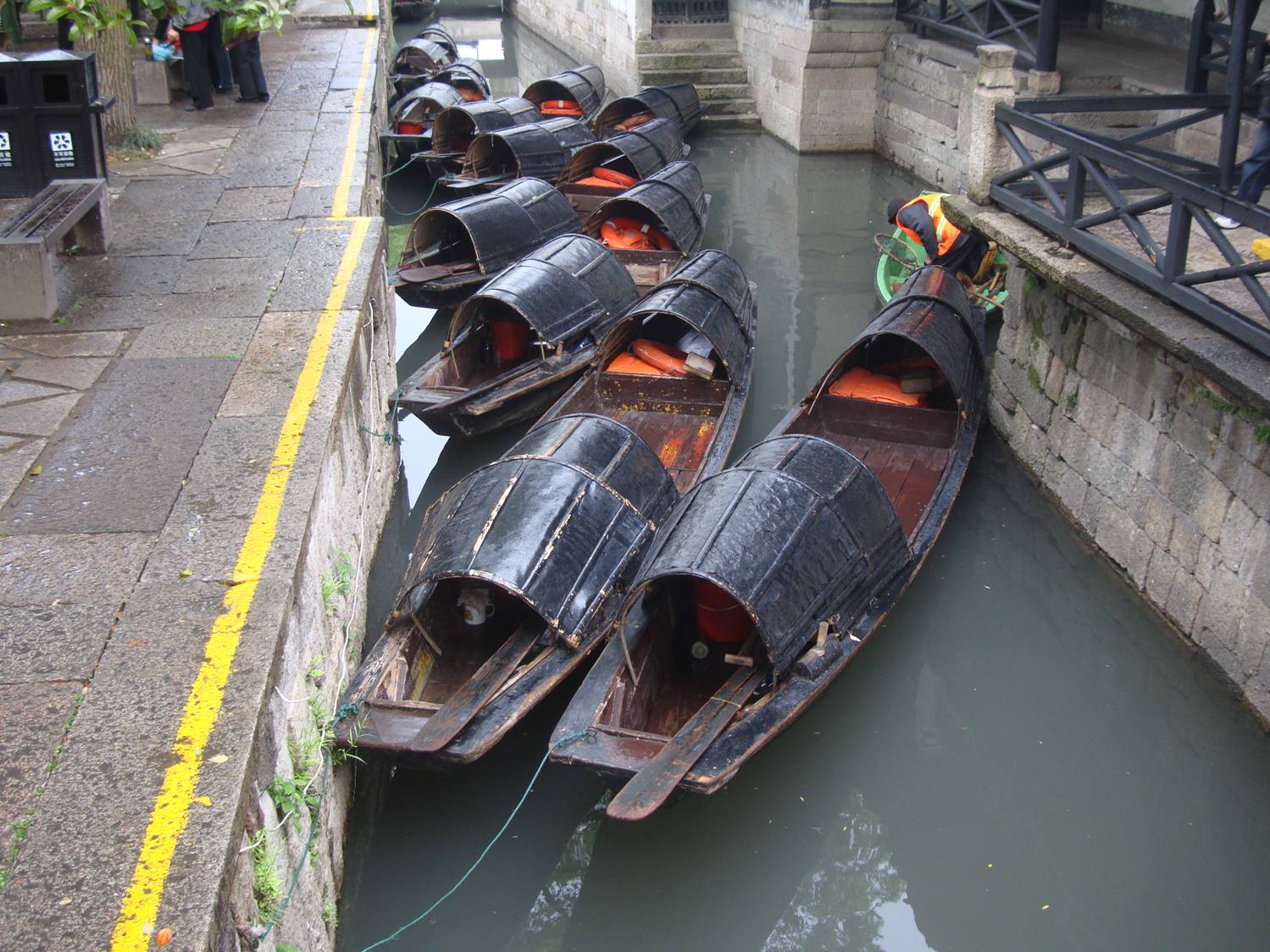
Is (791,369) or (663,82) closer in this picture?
(791,369)

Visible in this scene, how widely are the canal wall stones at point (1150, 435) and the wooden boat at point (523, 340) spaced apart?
285 cm

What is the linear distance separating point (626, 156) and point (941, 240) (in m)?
4.41

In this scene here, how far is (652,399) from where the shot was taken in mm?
8297

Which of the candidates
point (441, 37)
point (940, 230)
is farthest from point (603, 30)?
point (940, 230)

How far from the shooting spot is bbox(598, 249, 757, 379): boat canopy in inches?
324

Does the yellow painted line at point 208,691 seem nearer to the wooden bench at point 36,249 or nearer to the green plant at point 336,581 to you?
the green plant at point 336,581

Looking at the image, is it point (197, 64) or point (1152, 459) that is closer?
point (1152, 459)

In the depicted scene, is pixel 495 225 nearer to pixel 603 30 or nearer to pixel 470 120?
pixel 470 120

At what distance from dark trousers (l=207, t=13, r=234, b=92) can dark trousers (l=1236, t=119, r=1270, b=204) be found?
439 inches

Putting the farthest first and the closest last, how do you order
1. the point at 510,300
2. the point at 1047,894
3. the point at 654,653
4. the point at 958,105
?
the point at 958,105 < the point at 510,300 < the point at 654,653 < the point at 1047,894

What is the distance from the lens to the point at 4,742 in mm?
3748

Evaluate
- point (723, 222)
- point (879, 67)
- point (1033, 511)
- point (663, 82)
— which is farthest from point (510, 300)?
point (663, 82)

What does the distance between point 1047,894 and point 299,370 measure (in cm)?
466

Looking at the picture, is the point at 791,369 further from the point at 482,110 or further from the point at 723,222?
the point at 482,110
